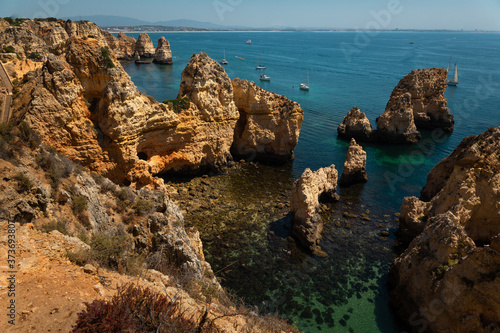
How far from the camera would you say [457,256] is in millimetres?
15180

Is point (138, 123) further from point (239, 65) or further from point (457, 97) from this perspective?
point (239, 65)

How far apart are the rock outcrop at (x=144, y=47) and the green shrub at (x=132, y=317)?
383 ft

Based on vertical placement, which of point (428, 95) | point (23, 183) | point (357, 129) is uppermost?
point (428, 95)

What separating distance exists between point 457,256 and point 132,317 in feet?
51.8

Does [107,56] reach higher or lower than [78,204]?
higher

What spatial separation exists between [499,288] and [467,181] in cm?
1029

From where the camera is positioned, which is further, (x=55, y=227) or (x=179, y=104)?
(x=179, y=104)

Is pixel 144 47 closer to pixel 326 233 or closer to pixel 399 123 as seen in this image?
pixel 399 123

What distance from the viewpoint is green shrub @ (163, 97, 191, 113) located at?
26919 mm

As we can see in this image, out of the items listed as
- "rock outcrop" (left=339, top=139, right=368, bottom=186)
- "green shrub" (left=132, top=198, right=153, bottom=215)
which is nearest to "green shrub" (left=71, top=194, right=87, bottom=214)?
"green shrub" (left=132, top=198, right=153, bottom=215)

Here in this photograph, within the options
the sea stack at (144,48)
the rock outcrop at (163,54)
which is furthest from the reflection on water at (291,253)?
the sea stack at (144,48)

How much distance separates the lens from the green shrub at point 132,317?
20.0ft

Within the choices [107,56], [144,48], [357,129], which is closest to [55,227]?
[107,56]

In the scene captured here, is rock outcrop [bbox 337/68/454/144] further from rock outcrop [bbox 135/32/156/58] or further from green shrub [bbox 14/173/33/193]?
rock outcrop [bbox 135/32/156/58]
